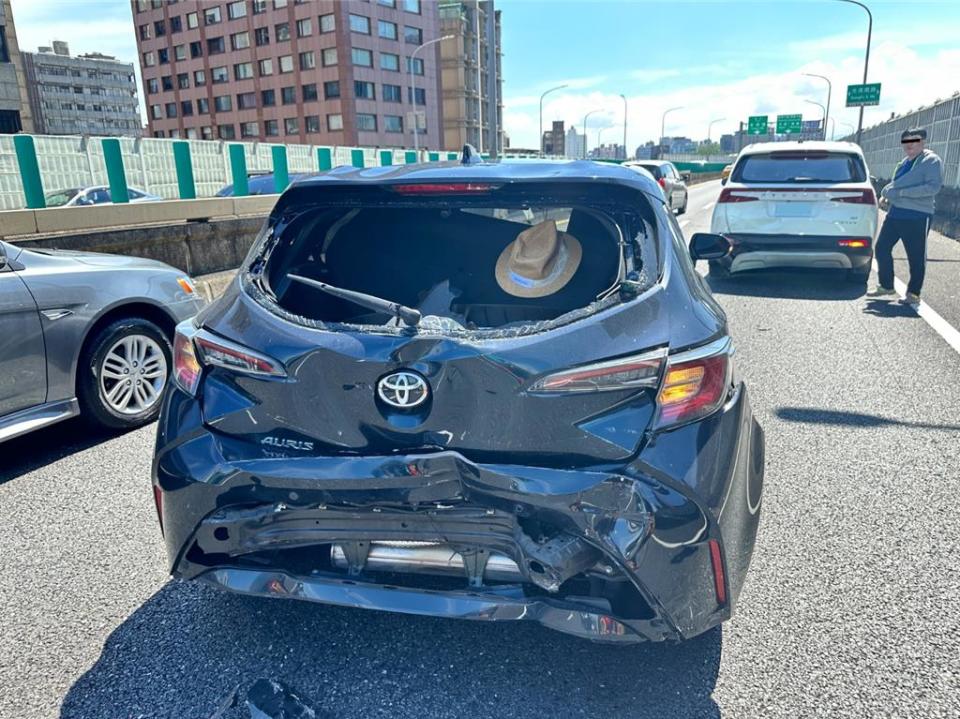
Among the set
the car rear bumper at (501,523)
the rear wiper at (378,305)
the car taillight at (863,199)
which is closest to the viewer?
the car rear bumper at (501,523)

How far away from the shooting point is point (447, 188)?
98.8 inches

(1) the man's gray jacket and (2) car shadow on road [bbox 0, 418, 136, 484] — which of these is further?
(1) the man's gray jacket

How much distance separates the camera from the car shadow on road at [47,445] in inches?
167

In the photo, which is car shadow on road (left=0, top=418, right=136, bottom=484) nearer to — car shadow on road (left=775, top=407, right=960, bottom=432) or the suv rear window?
car shadow on road (left=775, top=407, right=960, bottom=432)

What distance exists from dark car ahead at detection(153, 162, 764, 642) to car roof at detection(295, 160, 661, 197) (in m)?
0.02

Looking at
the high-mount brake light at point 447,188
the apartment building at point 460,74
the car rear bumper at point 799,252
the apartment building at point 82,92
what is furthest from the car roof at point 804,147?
the apartment building at point 82,92

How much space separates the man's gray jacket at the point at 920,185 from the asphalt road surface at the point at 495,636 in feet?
17.1

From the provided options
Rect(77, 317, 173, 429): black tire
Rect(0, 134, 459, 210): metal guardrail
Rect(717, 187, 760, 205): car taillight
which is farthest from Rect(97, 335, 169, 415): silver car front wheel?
Rect(717, 187, 760, 205): car taillight

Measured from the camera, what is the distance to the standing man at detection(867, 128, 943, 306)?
8.09m

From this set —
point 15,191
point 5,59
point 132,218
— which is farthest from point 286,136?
point 132,218

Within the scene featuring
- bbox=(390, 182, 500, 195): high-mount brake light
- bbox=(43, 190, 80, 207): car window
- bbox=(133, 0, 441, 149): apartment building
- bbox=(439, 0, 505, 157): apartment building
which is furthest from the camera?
bbox=(439, 0, 505, 157): apartment building

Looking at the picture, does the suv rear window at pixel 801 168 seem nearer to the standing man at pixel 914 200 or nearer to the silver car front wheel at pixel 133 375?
the standing man at pixel 914 200

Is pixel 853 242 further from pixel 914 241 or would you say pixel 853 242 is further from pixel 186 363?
pixel 186 363

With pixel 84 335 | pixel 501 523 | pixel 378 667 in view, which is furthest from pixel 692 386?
pixel 84 335
